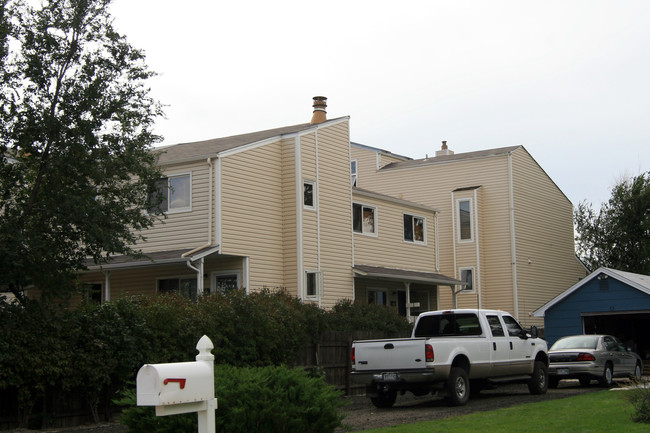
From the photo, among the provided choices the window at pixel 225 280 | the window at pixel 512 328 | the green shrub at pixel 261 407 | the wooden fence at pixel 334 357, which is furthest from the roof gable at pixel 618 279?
the green shrub at pixel 261 407

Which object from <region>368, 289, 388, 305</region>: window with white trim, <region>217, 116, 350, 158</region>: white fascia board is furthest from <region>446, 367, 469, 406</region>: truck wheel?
<region>368, 289, 388, 305</region>: window with white trim

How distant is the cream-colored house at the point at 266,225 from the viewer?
23656 millimetres

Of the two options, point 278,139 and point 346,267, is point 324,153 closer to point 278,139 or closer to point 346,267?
point 278,139

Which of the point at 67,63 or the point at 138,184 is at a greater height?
the point at 67,63

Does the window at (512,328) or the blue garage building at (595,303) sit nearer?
the window at (512,328)

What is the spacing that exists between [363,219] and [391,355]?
44.2 ft

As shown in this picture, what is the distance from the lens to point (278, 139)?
85.9 feet

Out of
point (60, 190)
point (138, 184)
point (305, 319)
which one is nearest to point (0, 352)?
point (60, 190)

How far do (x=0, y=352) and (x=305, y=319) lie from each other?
7922 mm

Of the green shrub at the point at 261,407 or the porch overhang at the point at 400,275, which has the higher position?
the porch overhang at the point at 400,275

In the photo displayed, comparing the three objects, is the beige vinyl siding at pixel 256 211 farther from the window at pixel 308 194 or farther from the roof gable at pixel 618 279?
the roof gable at pixel 618 279

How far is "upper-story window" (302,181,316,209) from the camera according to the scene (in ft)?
86.4

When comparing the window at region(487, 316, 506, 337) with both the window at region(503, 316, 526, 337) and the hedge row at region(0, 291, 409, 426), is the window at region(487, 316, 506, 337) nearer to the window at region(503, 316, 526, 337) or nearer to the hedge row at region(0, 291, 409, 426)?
the window at region(503, 316, 526, 337)

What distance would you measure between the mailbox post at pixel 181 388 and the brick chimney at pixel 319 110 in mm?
23154
